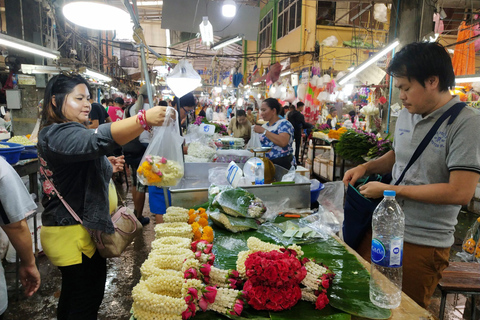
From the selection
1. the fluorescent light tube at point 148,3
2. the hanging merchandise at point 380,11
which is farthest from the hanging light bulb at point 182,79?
the fluorescent light tube at point 148,3

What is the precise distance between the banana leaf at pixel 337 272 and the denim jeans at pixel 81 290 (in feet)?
2.55

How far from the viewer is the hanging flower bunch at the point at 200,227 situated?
191cm

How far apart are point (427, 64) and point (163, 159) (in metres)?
1.80

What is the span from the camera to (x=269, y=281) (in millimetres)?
1270

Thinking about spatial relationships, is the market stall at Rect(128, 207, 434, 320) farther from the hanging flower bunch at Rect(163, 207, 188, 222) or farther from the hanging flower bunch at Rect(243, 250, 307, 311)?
the hanging flower bunch at Rect(163, 207, 188, 222)

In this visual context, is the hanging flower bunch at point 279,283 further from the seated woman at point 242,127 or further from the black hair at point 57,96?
the seated woman at point 242,127

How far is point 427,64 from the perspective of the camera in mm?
1563

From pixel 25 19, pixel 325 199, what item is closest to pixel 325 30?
pixel 25 19

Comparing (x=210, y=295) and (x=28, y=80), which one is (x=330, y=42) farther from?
(x=210, y=295)

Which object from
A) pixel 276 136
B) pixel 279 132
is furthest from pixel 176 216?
pixel 279 132

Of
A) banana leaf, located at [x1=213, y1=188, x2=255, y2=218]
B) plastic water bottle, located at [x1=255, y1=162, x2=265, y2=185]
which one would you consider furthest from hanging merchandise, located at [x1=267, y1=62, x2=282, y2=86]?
banana leaf, located at [x1=213, y1=188, x2=255, y2=218]

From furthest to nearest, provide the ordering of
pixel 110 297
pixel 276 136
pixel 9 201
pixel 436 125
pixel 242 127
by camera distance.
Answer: pixel 242 127 → pixel 276 136 → pixel 110 297 → pixel 436 125 → pixel 9 201

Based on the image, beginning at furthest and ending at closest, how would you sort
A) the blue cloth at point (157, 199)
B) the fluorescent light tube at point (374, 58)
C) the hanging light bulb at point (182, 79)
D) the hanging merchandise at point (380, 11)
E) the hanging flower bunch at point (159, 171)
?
the hanging merchandise at point (380, 11), the fluorescent light tube at point (374, 58), the hanging light bulb at point (182, 79), the blue cloth at point (157, 199), the hanging flower bunch at point (159, 171)

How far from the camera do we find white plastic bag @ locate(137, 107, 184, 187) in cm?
236
